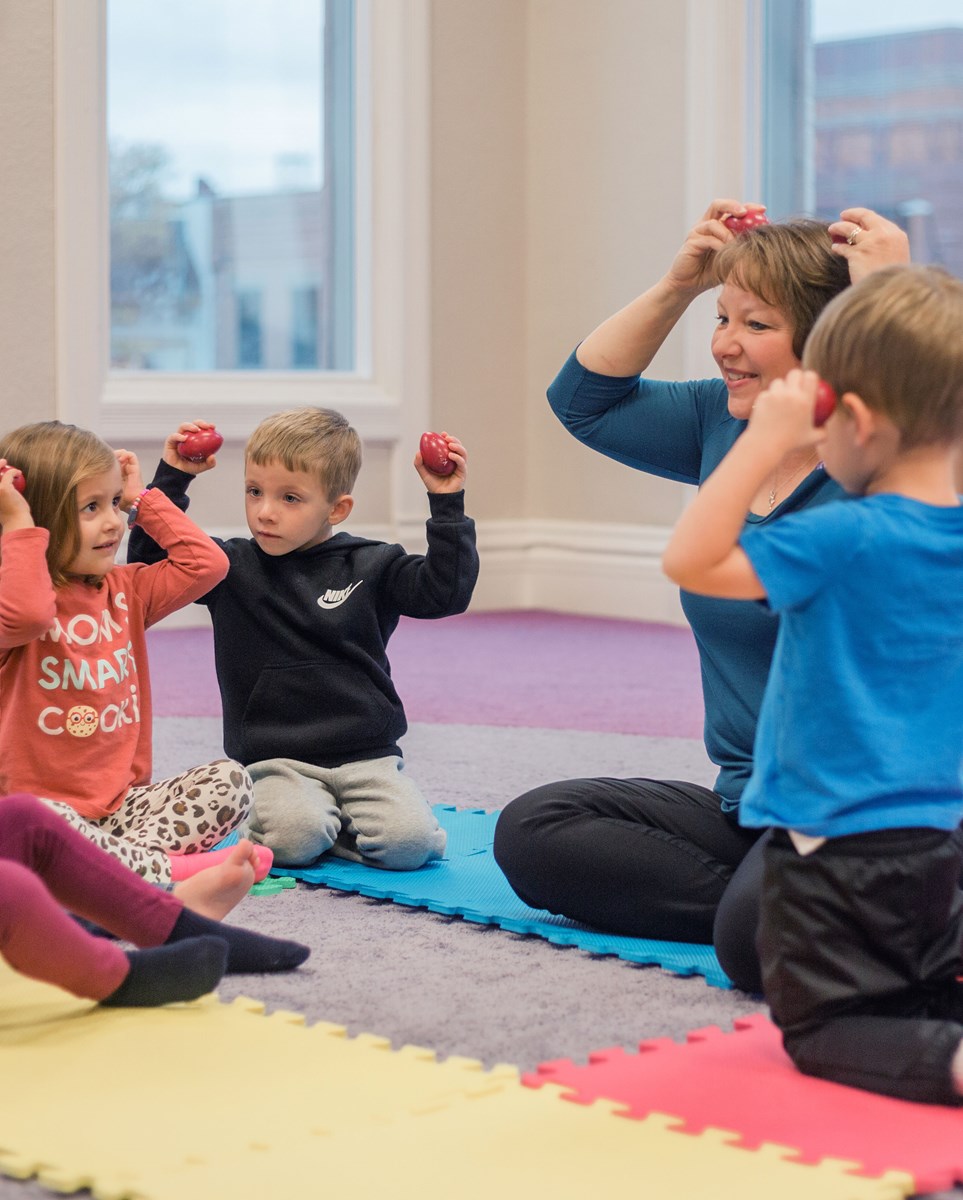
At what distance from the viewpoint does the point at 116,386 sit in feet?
13.1

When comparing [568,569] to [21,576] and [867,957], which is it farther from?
Answer: [867,957]

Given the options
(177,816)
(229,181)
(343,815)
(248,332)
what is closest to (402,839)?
(343,815)

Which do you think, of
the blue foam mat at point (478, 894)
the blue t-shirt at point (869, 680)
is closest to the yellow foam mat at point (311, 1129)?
the blue t-shirt at point (869, 680)

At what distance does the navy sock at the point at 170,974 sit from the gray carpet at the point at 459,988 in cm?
7

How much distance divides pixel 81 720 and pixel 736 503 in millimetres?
836

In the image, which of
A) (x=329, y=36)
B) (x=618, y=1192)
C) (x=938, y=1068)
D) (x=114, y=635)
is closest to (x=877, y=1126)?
(x=938, y=1068)

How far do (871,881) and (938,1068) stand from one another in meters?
0.14

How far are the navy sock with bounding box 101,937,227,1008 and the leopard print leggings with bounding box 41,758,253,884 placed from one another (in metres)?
0.33

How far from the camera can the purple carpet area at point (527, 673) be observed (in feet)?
9.85

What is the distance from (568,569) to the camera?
4.55 metres

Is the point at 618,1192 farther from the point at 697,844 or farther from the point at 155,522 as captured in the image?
the point at 155,522

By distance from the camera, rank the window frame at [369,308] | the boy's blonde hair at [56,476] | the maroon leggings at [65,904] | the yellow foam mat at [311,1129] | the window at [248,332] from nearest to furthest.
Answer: the yellow foam mat at [311,1129], the maroon leggings at [65,904], the boy's blonde hair at [56,476], the window frame at [369,308], the window at [248,332]

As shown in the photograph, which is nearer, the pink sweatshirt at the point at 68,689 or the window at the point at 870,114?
the pink sweatshirt at the point at 68,689

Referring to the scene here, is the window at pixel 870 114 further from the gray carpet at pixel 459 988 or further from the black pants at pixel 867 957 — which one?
the black pants at pixel 867 957
